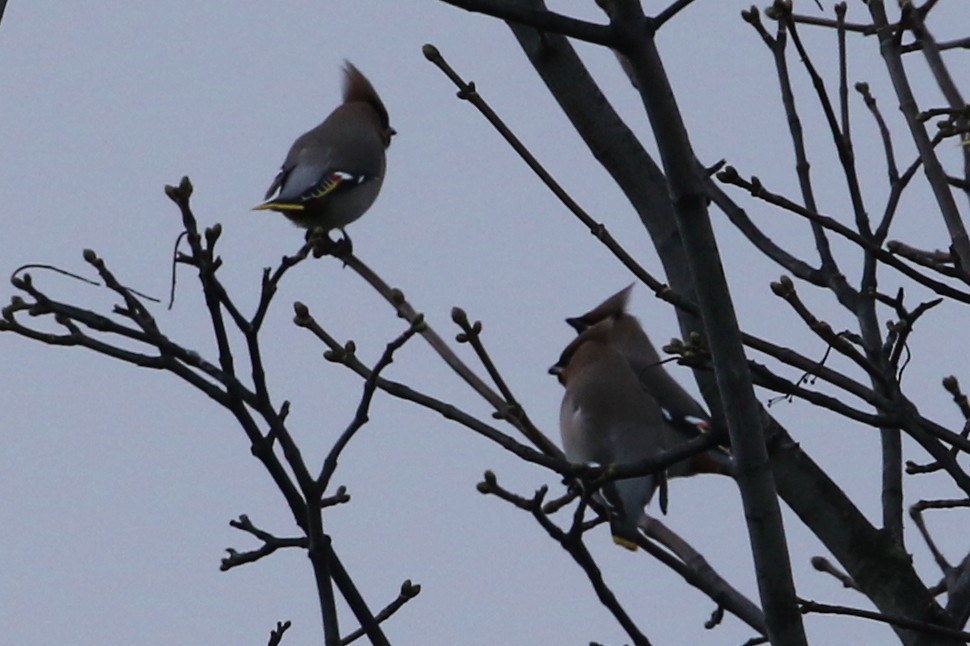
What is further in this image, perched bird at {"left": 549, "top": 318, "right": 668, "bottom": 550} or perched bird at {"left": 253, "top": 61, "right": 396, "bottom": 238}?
perched bird at {"left": 253, "top": 61, "right": 396, "bottom": 238}

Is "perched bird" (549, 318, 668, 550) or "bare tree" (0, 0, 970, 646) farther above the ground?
"perched bird" (549, 318, 668, 550)

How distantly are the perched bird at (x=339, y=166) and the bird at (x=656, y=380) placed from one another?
1.06 meters

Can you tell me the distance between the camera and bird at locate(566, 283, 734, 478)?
213 inches

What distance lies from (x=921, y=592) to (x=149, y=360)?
4.80 ft

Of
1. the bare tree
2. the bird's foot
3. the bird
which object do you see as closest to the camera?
the bare tree

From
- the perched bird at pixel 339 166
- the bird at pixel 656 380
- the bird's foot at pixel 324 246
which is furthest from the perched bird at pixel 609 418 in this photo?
the perched bird at pixel 339 166

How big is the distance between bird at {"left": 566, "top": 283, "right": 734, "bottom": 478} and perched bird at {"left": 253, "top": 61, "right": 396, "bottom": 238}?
1059 mm

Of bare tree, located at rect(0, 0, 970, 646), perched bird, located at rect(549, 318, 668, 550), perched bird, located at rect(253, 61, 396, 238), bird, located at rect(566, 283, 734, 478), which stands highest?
perched bird, located at rect(253, 61, 396, 238)

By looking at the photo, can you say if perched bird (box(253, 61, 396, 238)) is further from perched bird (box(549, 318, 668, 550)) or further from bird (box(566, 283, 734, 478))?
perched bird (box(549, 318, 668, 550))

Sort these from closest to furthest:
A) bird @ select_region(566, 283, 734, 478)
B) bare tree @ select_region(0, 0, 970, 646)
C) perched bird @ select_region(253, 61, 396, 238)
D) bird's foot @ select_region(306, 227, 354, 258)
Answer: bare tree @ select_region(0, 0, 970, 646) < bird's foot @ select_region(306, 227, 354, 258) < bird @ select_region(566, 283, 734, 478) < perched bird @ select_region(253, 61, 396, 238)

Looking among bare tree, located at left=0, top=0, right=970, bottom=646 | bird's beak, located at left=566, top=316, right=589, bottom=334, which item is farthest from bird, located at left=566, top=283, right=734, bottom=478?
bare tree, located at left=0, top=0, right=970, bottom=646

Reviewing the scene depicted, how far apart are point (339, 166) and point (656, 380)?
1.81 m

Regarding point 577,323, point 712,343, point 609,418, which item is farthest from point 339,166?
point 712,343

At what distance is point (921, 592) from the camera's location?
114 inches
